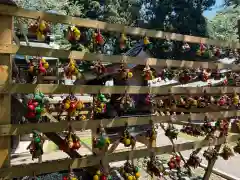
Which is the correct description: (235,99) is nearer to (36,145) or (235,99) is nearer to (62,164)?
(62,164)

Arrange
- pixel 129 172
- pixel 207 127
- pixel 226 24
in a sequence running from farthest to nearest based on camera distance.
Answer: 1. pixel 226 24
2. pixel 207 127
3. pixel 129 172

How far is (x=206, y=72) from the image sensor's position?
386cm

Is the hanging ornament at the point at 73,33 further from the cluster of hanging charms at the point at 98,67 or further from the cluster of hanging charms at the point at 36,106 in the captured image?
the cluster of hanging charms at the point at 36,106

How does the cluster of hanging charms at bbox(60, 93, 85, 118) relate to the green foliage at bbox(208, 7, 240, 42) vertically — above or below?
below

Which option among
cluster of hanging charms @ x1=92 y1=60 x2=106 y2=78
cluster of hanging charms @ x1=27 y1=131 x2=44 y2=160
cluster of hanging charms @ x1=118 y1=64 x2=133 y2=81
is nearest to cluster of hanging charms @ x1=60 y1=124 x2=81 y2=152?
cluster of hanging charms @ x1=27 y1=131 x2=44 y2=160

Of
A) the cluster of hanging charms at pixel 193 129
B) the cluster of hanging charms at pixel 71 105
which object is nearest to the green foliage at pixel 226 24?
the cluster of hanging charms at pixel 193 129

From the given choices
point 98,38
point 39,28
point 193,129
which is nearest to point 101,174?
point 98,38

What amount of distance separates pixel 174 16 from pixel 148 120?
86.2 feet

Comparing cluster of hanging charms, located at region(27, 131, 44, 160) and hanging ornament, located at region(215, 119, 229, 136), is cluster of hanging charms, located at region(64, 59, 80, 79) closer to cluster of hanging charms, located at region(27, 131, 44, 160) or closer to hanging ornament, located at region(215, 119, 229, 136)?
cluster of hanging charms, located at region(27, 131, 44, 160)

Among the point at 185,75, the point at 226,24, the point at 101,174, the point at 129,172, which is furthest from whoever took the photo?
the point at 226,24

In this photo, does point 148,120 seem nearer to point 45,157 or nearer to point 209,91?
point 209,91

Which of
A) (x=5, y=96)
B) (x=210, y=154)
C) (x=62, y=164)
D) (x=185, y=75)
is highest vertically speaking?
(x=185, y=75)

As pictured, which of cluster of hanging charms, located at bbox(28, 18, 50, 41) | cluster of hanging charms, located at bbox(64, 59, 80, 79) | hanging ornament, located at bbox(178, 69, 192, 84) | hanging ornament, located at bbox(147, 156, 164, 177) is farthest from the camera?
hanging ornament, located at bbox(178, 69, 192, 84)

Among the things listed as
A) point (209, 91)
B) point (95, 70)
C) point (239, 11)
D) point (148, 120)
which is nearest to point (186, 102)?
point (209, 91)
